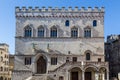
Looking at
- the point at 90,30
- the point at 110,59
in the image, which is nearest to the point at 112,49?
the point at 110,59

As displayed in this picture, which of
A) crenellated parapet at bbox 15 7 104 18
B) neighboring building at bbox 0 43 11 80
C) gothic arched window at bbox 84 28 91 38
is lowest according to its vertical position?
neighboring building at bbox 0 43 11 80

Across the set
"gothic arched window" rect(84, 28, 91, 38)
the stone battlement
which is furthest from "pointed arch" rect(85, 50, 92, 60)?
the stone battlement

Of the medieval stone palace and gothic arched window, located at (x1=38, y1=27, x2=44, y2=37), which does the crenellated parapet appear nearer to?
the medieval stone palace

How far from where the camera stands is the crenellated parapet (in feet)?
188

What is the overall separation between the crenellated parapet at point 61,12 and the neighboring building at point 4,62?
92.2 ft

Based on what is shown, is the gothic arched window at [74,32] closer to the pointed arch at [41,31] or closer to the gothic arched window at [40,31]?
the pointed arch at [41,31]

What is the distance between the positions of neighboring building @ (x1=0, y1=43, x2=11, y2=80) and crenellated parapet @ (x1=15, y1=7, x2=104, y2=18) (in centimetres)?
2809

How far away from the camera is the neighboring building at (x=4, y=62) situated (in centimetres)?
8206

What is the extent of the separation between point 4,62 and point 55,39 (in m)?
32.3

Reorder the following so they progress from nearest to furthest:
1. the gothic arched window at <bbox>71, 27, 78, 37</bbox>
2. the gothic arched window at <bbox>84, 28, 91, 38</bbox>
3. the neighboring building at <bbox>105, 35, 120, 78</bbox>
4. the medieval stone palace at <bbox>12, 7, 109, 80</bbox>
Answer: the medieval stone palace at <bbox>12, 7, 109, 80</bbox>
the gothic arched window at <bbox>84, 28, 91, 38</bbox>
the gothic arched window at <bbox>71, 27, 78, 37</bbox>
the neighboring building at <bbox>105, 35, 120, 78</bbox>

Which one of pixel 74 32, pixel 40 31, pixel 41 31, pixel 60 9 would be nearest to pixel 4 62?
→ pixel 40 31

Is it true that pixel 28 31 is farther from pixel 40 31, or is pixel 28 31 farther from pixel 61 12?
pixel 61 12

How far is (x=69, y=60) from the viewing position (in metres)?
56.0

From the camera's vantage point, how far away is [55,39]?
186ft
